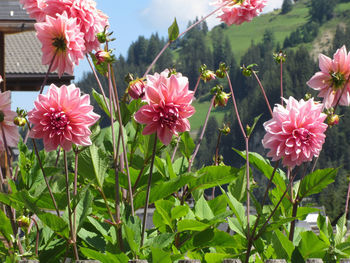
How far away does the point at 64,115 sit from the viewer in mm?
1604

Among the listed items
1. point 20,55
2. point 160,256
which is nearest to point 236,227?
point 160,256

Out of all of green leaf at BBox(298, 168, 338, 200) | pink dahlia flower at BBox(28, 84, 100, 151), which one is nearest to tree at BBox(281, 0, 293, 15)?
green leaf at BBox(298, 168, 338, 200)

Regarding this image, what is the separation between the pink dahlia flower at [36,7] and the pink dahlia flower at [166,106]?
520 mm

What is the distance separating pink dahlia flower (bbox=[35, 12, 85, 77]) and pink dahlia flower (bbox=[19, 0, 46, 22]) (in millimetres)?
112

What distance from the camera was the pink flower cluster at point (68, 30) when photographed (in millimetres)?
1735

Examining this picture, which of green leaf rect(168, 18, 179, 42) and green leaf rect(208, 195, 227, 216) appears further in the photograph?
green leaf rect(208, 195, 227, 216)

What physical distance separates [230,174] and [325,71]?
46cm

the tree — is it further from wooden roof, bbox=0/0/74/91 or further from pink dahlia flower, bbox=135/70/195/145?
pink dahlia flower, bbox=135/70/195/145

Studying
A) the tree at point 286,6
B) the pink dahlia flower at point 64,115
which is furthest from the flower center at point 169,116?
the tree at point 286,6

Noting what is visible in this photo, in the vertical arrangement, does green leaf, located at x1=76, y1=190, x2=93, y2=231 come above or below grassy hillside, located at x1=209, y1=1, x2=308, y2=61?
above

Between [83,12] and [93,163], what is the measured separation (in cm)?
47

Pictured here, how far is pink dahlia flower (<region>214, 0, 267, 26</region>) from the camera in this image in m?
2.35

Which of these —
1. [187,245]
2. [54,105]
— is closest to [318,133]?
[187,245]

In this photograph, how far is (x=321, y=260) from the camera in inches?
73.6
